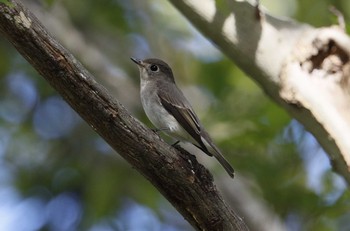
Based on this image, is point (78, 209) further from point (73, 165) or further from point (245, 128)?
point (245, 128)

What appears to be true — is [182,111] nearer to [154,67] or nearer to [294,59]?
[294,59]

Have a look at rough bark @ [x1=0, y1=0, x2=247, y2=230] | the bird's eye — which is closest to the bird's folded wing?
the bird's eye

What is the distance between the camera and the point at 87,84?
3301mm

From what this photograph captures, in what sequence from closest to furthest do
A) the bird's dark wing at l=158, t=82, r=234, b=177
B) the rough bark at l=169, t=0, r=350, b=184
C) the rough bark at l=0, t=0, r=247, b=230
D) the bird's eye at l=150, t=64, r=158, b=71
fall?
the rough bark at l=0, t=0, r=247, b=230
the rough bark at l=169, t=0, r=350, b=184
the bird's dark wing at l=158, t=82, r=234, b=177
the bird's eye at l=150, t=64, r=158, b=71

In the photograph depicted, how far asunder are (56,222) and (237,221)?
2923mm

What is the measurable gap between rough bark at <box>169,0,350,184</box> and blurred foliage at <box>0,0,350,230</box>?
283 millimetres

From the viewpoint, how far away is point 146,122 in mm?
6242

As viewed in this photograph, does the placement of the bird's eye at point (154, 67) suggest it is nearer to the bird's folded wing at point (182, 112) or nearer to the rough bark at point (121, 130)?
the bird's folded wing at point (182, 112)

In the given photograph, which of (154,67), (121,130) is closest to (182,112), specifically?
(154,67)

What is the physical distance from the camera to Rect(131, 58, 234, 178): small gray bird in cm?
456

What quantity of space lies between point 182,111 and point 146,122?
4.86 ft

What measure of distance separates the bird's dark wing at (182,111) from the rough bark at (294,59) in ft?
1.42

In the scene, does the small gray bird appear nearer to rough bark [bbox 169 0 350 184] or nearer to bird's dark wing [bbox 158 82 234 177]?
bird's dark wing [bbox 158 82 234 177]

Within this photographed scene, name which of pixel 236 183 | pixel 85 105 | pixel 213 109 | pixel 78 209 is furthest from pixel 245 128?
pixel 85 105
